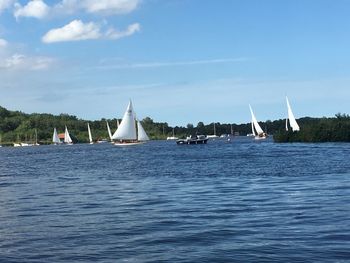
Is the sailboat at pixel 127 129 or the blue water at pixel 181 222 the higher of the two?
the sailboat at pixel 127 129

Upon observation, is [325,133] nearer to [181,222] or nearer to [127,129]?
[127,129]

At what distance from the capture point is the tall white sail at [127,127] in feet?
514

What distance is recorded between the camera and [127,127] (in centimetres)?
15862

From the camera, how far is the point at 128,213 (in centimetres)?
2648

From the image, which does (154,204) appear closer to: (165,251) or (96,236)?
(96,236)

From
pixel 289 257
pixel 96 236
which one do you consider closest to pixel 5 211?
pixel 96 236

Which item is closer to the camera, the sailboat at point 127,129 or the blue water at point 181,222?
the blue water at point 181,222

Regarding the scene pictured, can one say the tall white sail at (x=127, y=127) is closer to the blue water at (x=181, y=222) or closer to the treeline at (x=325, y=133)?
the treeline at (x=325, y=133)

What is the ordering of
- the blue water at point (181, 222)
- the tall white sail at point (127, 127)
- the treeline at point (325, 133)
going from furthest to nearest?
the tall white sail at point (127, 127), the treeline at point (325, 133), the blue water at point (181, 222)

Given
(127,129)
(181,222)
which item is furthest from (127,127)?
(181,222)

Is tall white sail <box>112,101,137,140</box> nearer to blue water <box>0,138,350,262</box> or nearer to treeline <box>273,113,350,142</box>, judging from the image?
treeline <box>273,113,350,142</box>

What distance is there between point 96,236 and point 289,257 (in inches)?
284

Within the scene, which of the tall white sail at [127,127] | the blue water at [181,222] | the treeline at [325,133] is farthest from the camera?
the tall white sail at [127,127]

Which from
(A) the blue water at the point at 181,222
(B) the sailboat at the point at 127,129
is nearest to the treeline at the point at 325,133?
(B) the sailboat at the point at 127,129
